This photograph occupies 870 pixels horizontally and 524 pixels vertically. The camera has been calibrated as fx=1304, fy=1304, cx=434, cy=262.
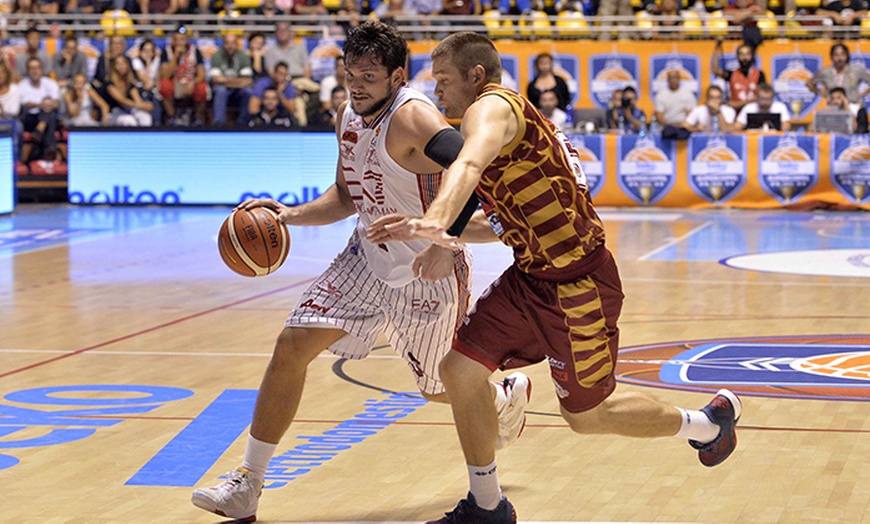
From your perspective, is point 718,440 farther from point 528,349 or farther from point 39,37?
point 39,37

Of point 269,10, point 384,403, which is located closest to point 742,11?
point 269,10

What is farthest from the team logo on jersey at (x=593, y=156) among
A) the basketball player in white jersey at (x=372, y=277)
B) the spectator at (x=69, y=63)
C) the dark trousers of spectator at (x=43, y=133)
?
the basketball player in white jersey at (x=372, y=277)

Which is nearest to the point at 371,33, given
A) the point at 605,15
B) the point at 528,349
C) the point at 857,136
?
the point at 528,349

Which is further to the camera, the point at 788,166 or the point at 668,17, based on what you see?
the point at 668,17

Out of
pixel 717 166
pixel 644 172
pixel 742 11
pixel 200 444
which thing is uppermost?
pixel 742 11

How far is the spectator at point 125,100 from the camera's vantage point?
64.6 feet

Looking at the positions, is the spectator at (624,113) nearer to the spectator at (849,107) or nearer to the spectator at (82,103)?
the spectator at (849,107)

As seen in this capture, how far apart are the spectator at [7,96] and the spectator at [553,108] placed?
785 cm

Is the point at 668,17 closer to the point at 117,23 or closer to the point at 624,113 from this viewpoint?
the point at 624,113

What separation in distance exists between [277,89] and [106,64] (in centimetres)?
289

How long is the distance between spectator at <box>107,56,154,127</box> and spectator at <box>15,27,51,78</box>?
3.89 ft

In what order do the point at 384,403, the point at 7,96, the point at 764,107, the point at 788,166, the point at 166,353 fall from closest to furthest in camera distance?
the point at 384,403
the point at 166,353
the point at 788,166
the point at 764,107
the point at 7,96

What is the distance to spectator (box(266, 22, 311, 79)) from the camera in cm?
2006

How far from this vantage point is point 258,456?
4566 mm
